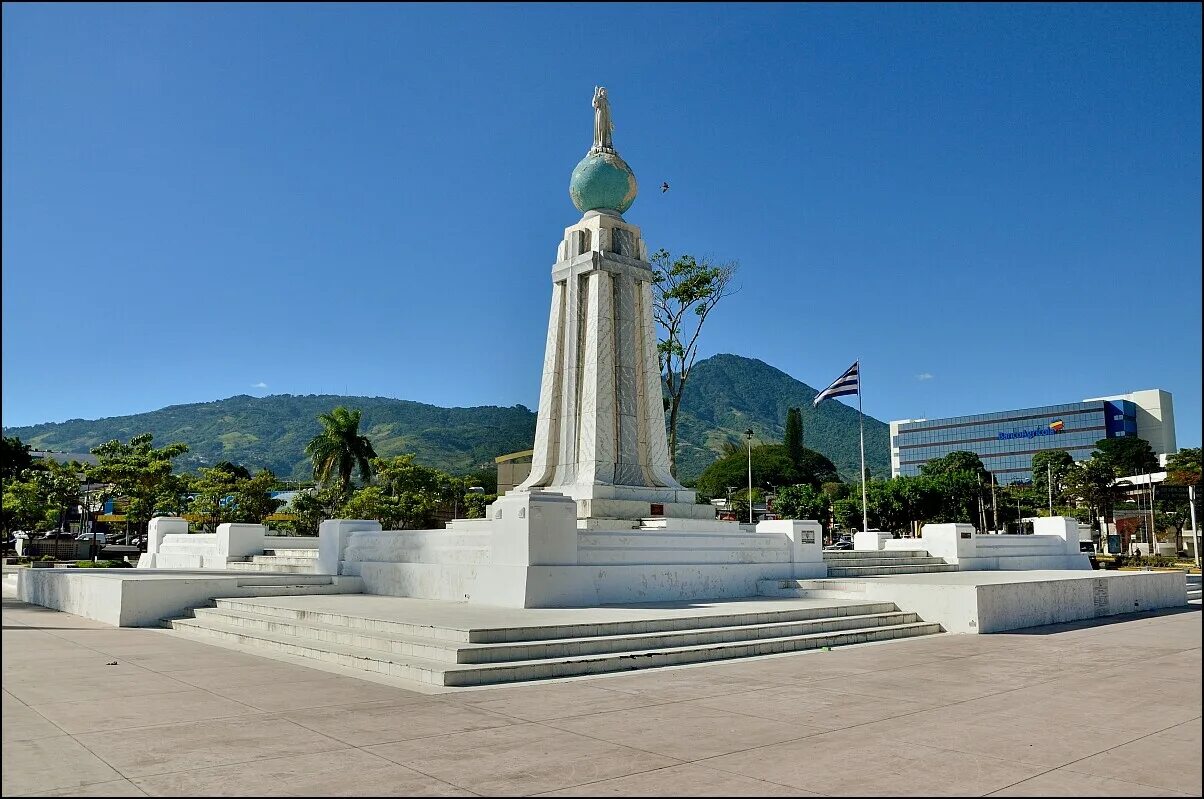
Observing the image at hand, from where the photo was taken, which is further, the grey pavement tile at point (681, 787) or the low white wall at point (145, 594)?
the low white wall at point (145, 594)

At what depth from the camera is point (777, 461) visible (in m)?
109

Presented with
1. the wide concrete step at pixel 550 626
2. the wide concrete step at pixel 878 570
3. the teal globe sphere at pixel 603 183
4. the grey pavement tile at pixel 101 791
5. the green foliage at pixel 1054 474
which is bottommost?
the grey pavement tile at pixel 101 791

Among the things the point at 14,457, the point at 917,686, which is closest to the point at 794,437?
the point at 14,457

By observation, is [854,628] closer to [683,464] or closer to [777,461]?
[777,461]

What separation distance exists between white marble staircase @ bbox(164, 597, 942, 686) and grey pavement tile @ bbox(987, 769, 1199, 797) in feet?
18.5

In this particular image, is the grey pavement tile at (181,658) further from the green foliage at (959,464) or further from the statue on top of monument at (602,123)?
the green foliage at (959,464)

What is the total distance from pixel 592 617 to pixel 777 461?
98703 millimetres

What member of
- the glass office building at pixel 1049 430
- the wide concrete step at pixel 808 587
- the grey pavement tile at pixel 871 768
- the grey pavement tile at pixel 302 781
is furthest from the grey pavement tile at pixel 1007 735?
the glass office building at pixel 1049 430

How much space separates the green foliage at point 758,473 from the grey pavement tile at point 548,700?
88.7 meters

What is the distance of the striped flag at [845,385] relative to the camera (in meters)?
31.4

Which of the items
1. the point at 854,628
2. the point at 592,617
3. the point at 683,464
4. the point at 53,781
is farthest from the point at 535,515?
the point at 683,464

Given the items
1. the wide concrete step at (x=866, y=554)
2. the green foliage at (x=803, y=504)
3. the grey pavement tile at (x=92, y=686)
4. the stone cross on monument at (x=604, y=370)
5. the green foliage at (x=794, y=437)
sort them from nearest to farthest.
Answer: the grey pavement tile at (x=92, y=686) → the wide concrete step at (x=866, y=554) → the stone cross on monument at (x=604, y=370) → the green foliage at (x=803, y=504) → the green foliage at (x=794, y=437)

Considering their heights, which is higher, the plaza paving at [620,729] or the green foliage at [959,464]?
the green foliage at [959,464]

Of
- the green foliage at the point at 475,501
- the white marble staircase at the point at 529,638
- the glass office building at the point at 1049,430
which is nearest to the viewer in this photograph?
the white marble staircase at the point at 529,638
